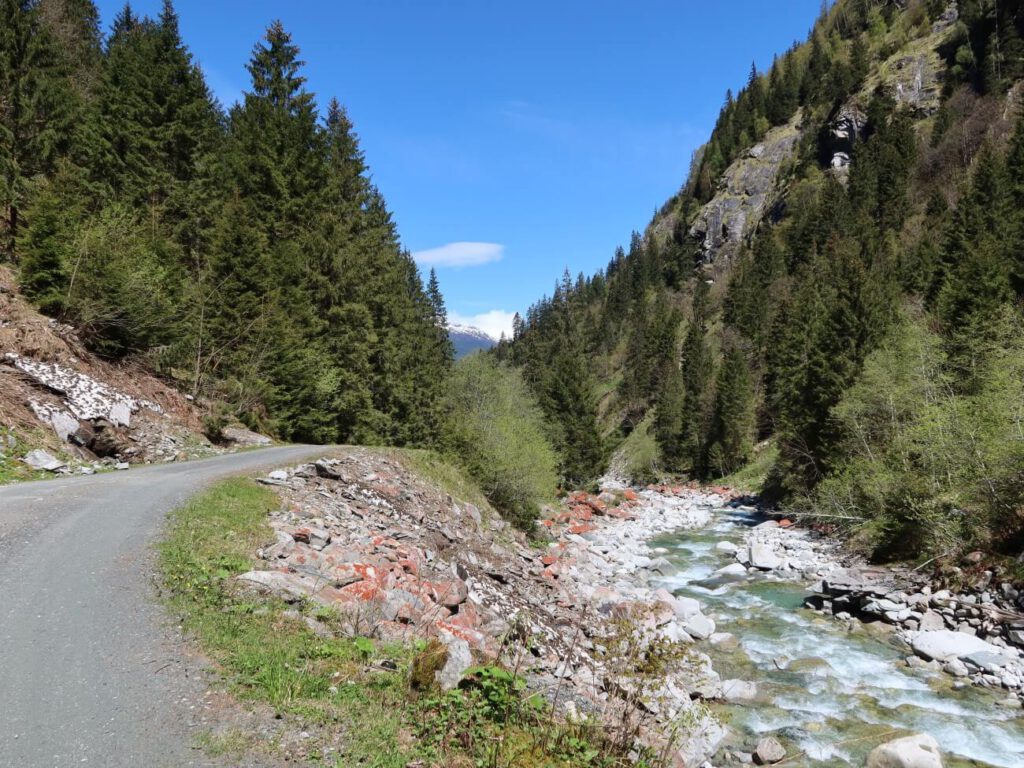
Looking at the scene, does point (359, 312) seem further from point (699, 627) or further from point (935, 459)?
point (935, 459)

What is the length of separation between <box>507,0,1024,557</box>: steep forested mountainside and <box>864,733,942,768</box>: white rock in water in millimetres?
10223

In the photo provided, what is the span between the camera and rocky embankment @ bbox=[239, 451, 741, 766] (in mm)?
6898

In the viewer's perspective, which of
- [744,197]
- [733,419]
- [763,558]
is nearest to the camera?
[763,558]

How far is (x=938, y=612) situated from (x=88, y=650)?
63.0ft

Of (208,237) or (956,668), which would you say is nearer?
(956,668)

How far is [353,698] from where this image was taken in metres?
5.19

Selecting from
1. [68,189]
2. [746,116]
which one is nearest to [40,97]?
[68,189]

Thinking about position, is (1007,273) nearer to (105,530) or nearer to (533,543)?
(533,543)

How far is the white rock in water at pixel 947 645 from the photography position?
42.5ft

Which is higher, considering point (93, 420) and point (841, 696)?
point (93, 420)

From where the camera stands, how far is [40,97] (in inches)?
1041

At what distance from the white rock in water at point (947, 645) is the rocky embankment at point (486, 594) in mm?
Answer: 4965

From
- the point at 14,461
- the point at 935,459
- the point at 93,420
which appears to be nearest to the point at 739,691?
the point at 935,459

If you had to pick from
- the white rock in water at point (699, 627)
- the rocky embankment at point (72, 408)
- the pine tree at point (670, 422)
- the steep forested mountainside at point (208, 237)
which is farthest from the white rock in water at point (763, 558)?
the pine tree at point (670, 422)
